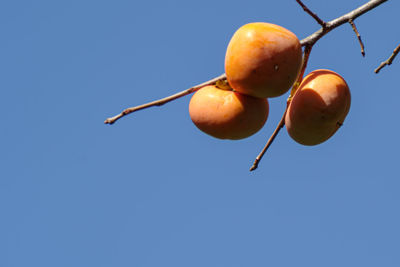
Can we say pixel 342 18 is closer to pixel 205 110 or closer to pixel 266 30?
pixel 266 30

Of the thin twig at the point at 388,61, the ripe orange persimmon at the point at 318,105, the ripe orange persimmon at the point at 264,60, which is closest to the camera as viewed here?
the ripe orange persimmon at the point at 264,60

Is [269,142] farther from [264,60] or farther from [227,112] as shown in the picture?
[264,60]

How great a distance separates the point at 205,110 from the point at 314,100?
1.26ft

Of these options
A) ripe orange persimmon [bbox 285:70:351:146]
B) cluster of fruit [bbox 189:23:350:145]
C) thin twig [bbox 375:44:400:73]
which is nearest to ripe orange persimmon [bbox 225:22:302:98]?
cluster of fruit [bbox 189:23:350:145]

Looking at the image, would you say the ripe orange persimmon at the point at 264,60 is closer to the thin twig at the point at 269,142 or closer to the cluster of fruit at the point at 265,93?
the cluster of fruit at the point at 265,93

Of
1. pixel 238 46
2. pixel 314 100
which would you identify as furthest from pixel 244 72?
pixel 314 100

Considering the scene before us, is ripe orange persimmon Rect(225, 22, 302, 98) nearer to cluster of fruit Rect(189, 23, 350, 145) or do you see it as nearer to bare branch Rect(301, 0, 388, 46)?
cluster of fruit Rect(189, 23, 350, 145)

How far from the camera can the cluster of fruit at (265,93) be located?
2.43 metres

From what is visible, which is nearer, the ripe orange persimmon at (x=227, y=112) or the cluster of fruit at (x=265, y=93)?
the cluster of fruit at (x=265, y=93)

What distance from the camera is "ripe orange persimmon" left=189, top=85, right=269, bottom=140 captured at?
2.56 meters

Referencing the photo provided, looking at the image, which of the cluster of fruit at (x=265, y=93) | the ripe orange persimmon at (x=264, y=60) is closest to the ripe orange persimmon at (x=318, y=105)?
the cluster of fruit at (x=265, y=93)

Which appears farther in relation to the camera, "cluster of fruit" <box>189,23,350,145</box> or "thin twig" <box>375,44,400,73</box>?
"thin twig" <box>375,44,400,73</box>

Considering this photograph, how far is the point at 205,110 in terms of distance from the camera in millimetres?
2594

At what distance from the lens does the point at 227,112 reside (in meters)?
2.56
